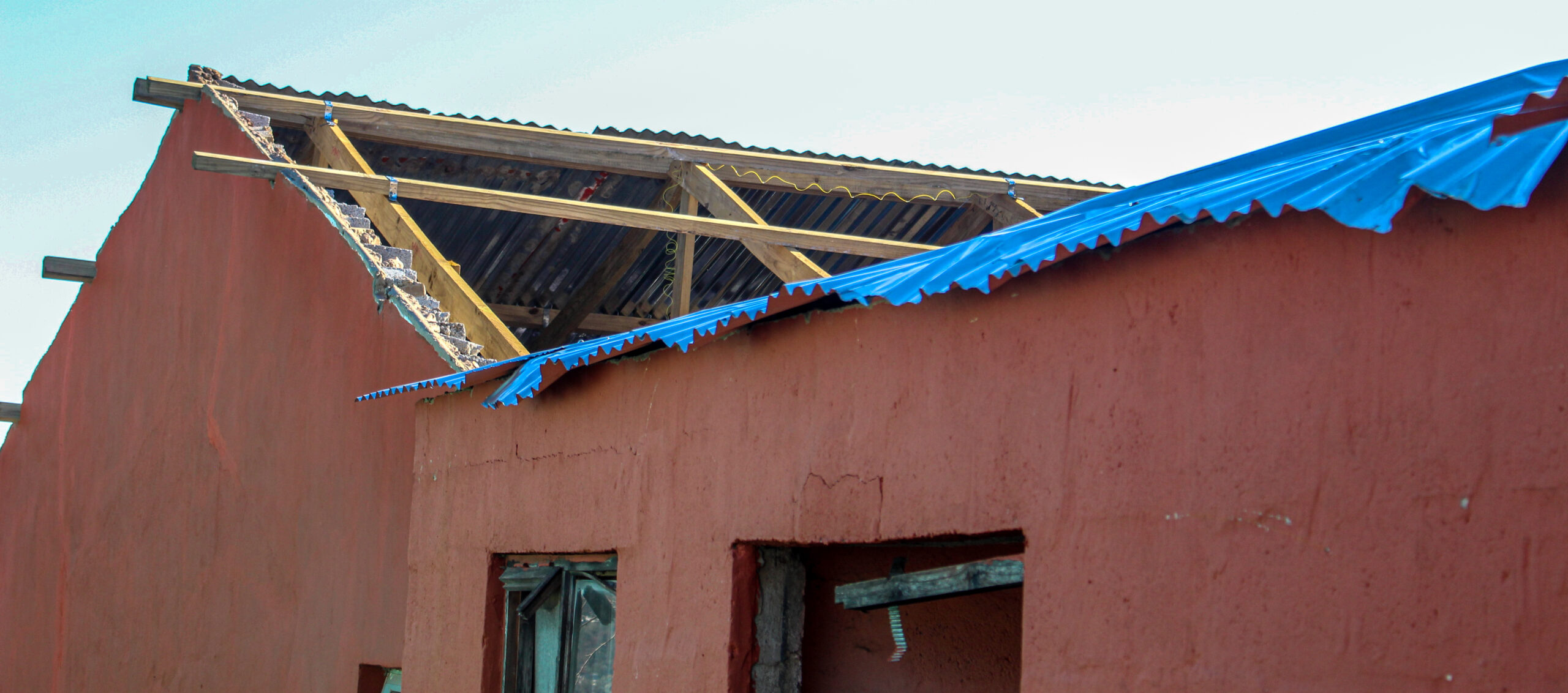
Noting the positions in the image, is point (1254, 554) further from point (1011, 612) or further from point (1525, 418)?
point (1011, 612)

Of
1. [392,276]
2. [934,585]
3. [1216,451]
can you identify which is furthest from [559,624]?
[1216,451]

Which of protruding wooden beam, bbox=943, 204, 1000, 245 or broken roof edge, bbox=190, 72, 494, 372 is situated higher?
protruding wooden beam, bbox=943, 204, 1000, 245

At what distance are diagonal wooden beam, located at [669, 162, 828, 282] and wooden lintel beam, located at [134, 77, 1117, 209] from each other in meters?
0.16

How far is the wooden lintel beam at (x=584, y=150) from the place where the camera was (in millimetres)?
9891

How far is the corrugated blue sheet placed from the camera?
296 centimetres

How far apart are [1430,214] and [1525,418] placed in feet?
1.59

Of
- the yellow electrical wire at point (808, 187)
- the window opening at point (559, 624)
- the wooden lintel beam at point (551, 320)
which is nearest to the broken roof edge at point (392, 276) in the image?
the window opening at point (559, 624)

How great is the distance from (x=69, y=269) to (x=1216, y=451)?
1057 centimetres

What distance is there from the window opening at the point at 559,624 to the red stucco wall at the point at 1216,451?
3.57 feet

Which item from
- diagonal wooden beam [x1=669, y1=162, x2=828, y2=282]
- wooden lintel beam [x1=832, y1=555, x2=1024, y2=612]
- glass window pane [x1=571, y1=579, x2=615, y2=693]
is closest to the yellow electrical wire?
diagonal wooden beam [x1=669, y1=162, x2=828, y2=282]

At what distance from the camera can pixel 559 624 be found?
6883 millimetres

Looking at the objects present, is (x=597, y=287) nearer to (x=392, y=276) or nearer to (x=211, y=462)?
(x=211, y=462)

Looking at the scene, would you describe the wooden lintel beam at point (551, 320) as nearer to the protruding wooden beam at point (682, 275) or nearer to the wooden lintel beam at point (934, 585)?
the protruding wooden beam at point (682, 275)

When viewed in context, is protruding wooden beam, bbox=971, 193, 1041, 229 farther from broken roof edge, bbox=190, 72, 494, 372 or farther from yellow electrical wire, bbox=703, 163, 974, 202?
broken roof edge, bbox=190, 72, 494, 372
